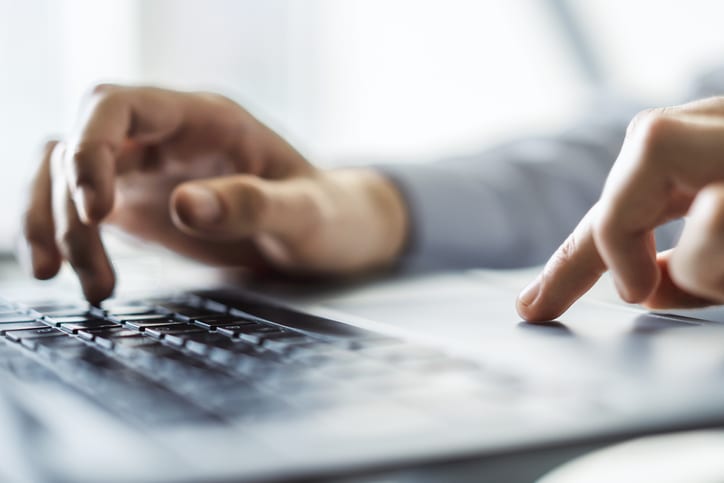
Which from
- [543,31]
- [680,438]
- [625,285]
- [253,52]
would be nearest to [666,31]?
[543,31]

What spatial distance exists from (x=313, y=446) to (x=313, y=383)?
0.05m

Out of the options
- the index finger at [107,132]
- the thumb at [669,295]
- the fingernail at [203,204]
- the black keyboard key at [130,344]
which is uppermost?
the index finger at [107,132]

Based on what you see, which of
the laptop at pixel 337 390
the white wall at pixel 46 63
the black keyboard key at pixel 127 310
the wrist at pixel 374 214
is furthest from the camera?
the white wall at pixel 46 63

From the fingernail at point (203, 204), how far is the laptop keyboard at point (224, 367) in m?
0.09

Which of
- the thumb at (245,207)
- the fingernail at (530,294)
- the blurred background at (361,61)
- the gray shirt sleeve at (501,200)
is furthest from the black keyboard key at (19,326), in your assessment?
the blurred background at (361,61)

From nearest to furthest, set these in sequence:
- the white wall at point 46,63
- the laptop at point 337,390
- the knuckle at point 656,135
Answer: the laptop at point 337,390 → the knuckle at point 656,135 → the white wall at point 46,63

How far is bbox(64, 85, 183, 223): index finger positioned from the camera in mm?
426

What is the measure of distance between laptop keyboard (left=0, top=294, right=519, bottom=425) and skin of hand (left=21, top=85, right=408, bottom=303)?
0.32 feet

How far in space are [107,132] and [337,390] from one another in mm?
313

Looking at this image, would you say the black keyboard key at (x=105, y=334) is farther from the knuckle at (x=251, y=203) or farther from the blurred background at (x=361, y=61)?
the blurred background at (x=361, y=61)

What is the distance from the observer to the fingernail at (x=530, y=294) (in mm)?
348

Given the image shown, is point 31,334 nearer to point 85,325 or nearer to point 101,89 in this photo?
point 85,325

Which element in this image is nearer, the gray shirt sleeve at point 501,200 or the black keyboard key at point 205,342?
the black keyboard key at point 205,342

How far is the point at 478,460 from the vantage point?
0.17 meters
